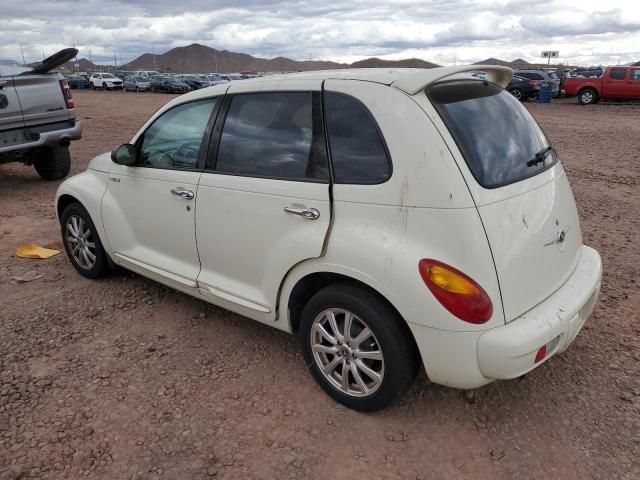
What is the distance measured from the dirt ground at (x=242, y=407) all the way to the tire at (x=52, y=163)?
445cm

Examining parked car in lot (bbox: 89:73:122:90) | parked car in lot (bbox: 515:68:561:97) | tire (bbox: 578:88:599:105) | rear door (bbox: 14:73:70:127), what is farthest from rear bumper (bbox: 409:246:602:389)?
parked car in lot (bbox: 89:73:122:90)

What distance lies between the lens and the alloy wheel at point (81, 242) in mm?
4457

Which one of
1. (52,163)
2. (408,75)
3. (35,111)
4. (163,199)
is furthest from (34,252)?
(408,75)

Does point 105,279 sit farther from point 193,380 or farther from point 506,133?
point 506,133

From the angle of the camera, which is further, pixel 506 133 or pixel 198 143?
pixel 198 143

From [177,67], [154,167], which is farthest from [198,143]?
[177,67]

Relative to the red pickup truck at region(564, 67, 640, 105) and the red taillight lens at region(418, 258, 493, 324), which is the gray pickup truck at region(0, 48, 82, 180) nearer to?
the red taillight lens at region(418, 258, 493, 324)

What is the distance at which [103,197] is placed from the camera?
4137 mm

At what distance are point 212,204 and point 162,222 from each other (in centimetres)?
60

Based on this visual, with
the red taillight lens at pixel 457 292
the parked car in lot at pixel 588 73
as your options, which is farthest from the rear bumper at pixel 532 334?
the parked car in lot at pixel 588 73

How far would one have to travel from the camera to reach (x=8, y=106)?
22.2 feet

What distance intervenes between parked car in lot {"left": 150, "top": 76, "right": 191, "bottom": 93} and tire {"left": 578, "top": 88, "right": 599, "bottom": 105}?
2500cm

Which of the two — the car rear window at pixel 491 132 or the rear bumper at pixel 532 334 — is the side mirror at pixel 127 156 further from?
the rear bumper at pixel 532 334

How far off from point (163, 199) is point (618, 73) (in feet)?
81.9
